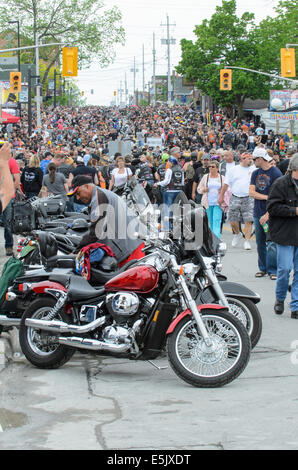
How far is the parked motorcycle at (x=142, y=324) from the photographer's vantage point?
6.31 metres

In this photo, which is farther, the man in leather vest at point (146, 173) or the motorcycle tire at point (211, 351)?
the man in leather vest at point (146, 173)

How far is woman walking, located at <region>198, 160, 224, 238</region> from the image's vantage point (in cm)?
1462

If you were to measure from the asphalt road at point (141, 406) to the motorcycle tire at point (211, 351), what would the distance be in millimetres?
111

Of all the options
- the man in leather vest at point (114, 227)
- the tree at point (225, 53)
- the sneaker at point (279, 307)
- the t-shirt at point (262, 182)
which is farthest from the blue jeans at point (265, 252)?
the tree at point (225, 53)

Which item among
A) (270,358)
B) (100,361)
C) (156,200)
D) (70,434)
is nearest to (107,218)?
(100,361)

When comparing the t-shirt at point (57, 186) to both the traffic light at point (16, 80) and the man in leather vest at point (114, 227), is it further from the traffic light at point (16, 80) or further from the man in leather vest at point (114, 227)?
the traffic light at point (16, 80)

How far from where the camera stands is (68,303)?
23.1 feet

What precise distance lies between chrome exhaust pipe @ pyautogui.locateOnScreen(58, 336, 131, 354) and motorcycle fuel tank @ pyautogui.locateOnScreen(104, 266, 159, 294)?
453mm

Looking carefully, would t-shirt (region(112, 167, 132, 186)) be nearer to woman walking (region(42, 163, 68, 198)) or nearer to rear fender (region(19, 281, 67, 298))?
woman walking (region(42, 163, 68, 198))

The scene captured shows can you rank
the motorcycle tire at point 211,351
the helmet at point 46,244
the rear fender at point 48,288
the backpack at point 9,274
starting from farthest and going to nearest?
the helmet at point 46,244 < the backpack at point 9,274 < the rear fender at point 48,288 < the motorcycle tire at point 211,351

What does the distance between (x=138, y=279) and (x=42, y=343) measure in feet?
3.82

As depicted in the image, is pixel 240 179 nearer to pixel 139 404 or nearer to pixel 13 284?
pixel 13 284

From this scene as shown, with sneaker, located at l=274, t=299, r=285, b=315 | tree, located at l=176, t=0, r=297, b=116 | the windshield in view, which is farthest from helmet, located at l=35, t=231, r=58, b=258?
tree, located at l=176, t=0, r=297, b=116
